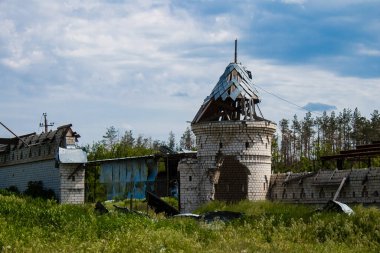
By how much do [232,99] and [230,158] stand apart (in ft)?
9.86

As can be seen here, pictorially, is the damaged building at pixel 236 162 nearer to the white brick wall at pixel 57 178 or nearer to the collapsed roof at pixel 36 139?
the white brick wall at pixel 57 178

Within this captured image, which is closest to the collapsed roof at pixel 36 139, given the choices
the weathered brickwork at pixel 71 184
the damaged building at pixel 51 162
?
the damaged building at pixel 51 162

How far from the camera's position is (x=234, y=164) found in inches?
1230

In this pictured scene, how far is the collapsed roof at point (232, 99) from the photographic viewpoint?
106 ft

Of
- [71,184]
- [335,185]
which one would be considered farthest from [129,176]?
[335,185]

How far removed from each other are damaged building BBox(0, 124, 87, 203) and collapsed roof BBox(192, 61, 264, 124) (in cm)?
826

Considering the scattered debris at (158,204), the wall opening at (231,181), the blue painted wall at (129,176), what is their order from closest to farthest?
the scattered debris at (158,204) → the wall opening at (231,181) → the blue painted wall at (129,176)

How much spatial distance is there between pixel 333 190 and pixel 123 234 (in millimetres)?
14715

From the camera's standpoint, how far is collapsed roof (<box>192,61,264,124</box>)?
106 feet

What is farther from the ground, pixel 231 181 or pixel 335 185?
pixel 231 181

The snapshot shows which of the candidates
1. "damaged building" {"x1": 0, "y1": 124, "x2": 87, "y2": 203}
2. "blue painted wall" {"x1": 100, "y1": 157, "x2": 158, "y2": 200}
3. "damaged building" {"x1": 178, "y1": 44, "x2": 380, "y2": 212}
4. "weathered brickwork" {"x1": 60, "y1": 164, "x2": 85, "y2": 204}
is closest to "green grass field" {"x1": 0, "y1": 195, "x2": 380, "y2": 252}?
"damaged building" {"x1": 178, "y1": 44, "x2": 380, "y2": 212}

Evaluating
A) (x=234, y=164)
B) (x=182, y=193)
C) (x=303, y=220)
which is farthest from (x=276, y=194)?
(x=303, y=220)

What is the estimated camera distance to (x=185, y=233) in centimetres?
1711

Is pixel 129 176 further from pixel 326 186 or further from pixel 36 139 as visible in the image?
pixel 326 186
